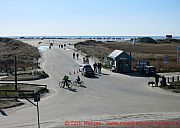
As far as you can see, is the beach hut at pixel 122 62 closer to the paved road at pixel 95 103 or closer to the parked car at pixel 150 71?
the parked car at pixel 150 71

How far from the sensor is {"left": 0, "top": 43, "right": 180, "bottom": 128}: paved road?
24.7m

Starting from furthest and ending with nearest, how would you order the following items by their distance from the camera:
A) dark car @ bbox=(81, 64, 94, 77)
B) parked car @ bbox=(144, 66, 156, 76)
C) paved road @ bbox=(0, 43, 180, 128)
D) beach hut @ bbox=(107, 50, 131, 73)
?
beach hut @ bbox=(107, 50, 131, 73), dark car @ bbox=(81, 64, 94, 77), parked car @ bbox=(144, 66, 156, 76), paved road @ bbox=(0, 43, 180, 128)

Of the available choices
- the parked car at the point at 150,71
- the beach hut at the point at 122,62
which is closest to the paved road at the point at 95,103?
the parked car at the point at 150,71

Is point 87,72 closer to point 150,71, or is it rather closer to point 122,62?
point 122,62

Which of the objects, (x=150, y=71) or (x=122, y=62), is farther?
(x=122, y=62)

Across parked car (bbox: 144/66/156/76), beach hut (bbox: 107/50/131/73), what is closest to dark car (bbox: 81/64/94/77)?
beach hut (bbox: 107/50/131/73)

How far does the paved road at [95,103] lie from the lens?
80.9ft

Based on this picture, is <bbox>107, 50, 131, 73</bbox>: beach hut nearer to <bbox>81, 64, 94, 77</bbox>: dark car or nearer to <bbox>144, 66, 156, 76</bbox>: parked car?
<bbox>144, 66, 156, 76</bbox>: parked car

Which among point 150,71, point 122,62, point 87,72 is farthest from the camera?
point 122,62

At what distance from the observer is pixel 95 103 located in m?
29.8

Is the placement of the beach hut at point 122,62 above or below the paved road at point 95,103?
above

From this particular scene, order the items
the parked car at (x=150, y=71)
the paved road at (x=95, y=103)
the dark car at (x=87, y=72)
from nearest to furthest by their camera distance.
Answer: the paved road at (x=95, y=103), the parked car at (x=150, y=71), the dark car at (x=87, y=72)

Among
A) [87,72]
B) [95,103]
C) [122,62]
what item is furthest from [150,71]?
[95,103]

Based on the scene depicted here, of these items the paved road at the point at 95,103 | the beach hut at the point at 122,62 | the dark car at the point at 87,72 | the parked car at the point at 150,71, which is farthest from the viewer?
the beach hut at the point at 122,62
